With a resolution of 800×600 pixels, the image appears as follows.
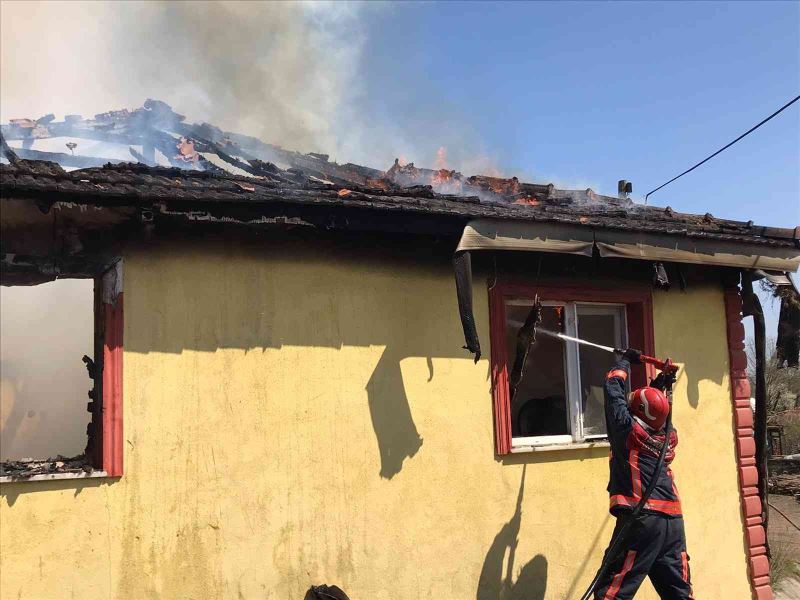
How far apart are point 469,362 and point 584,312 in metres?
1.48

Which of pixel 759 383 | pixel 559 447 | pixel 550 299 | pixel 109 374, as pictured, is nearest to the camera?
pixel 109 374

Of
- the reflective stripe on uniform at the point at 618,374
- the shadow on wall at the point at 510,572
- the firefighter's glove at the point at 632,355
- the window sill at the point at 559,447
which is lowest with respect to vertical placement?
the shadow on wall at the point at 510,572

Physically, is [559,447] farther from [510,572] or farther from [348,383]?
[348,383]

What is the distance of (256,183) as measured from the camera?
442 cm

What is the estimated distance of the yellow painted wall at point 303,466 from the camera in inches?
157

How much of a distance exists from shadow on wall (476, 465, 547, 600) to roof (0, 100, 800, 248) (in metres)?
2.32

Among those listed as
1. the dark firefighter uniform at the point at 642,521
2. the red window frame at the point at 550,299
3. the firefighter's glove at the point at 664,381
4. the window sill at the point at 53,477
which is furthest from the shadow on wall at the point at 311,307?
the firefighter's glove at the point at 664,381

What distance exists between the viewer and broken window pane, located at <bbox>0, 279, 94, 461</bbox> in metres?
6.95

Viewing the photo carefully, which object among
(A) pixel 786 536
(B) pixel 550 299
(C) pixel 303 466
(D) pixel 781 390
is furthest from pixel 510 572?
(D) pixel 781 390

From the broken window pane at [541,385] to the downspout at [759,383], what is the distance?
188cm

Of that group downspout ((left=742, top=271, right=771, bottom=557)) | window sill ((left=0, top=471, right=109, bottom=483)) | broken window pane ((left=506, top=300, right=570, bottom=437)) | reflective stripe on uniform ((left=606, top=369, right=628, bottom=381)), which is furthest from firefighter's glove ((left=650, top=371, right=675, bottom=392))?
window sill ((left=0, top=471, right=109, bottom=483))

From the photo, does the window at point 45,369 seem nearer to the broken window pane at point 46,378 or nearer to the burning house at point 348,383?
the broken window pane at point 46,378

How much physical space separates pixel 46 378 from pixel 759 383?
26.1 ft

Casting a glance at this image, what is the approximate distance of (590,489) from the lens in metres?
5.48
